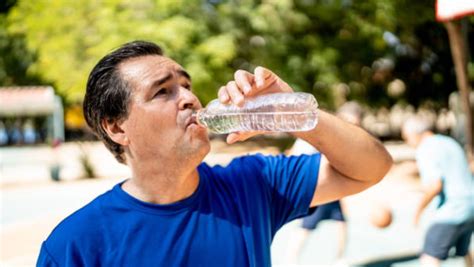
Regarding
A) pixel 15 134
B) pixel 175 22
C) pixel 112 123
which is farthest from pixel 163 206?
pixel 15 134

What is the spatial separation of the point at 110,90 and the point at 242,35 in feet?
63.6

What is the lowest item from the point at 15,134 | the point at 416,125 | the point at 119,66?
the point at 15,134

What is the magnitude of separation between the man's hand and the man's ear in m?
0.36

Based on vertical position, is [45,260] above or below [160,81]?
below

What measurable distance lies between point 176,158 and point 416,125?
414 centimetres

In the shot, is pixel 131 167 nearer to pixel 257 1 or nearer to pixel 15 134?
pixel 257 1

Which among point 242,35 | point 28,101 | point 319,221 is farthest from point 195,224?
point 28,101

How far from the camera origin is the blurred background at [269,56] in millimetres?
11219

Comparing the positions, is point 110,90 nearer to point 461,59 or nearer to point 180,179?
point 180,179

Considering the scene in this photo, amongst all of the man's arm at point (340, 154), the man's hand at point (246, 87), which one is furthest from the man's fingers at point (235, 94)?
the man's arm at point (340, 154)

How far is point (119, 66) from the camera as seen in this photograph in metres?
1.97

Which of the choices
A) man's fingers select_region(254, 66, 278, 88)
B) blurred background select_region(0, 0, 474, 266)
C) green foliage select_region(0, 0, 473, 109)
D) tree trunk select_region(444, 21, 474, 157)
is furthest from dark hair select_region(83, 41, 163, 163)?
green foliage select_region(0, 0, 473, 109)

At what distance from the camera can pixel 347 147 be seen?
6.73 ft

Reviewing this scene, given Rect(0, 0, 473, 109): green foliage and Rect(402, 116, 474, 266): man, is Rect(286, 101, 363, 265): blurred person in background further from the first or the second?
Rect(0, 0, 473, 109): green foliage
